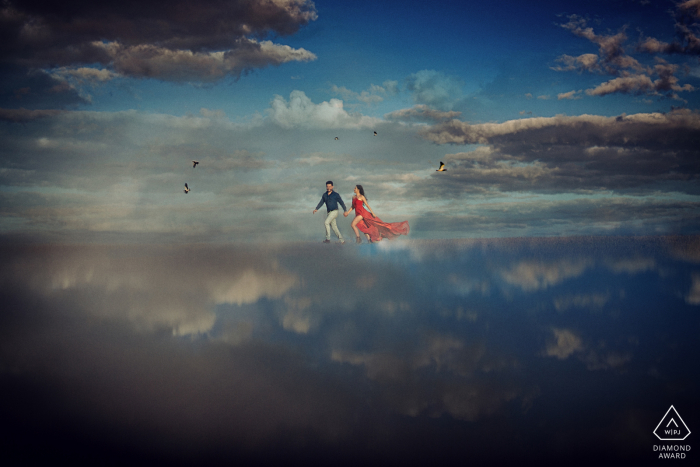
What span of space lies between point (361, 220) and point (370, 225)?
0.64 m

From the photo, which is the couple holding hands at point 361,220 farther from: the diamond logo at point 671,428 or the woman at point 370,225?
the diamond logo at point 671,428

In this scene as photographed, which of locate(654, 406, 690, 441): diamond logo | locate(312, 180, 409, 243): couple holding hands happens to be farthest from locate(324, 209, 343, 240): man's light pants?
locate(654, 406, 690, 441): diamond logo

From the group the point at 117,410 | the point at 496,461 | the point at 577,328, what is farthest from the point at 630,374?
the point at 117,410

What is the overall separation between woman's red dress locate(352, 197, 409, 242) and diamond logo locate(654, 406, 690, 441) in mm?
17949

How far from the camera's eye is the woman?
800 inches

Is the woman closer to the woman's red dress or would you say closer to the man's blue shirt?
the woman's red dress

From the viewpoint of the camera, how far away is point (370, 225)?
21297 millimetres

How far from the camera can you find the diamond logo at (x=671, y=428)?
2662 mm

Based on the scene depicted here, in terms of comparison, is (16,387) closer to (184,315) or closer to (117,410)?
(117,410)

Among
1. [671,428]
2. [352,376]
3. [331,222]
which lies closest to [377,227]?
[331,222]

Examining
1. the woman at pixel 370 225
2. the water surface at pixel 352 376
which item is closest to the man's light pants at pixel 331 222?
Result: the woman at pixel 370 225

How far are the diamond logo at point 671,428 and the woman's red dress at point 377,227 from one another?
17.9 meters

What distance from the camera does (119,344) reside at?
15.3 feet

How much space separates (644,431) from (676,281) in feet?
25.2
